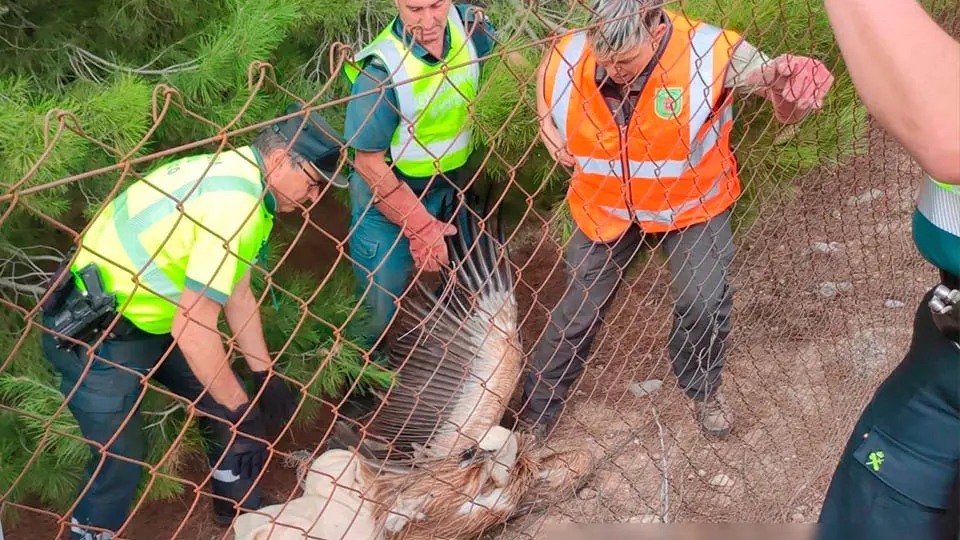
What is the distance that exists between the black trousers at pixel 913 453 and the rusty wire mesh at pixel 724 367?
808 millimetres

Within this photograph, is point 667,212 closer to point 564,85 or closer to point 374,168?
point 564,85

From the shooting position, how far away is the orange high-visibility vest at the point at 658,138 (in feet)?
7.33

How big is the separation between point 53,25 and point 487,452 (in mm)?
2072

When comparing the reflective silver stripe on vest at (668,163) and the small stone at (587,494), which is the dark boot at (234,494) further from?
the reflective silver stripe on vest at (668,163)

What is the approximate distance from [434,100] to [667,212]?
0.74 meters

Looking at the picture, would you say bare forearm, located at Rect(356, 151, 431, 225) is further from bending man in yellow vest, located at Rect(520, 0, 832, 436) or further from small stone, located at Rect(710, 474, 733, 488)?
small stone, located at Rect(710, 474, 733, 488)

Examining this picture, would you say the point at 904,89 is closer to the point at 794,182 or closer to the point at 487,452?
the point at 487,452

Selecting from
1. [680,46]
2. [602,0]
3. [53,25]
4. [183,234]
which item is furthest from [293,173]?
[53,25]

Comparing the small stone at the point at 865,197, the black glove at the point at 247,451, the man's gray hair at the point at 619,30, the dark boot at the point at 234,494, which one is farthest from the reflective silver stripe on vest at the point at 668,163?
the small stone at the point at 865,197

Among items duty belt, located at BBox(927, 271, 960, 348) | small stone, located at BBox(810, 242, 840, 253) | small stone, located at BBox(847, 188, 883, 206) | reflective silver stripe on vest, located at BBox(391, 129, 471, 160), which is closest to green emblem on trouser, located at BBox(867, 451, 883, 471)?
duty belt, located at BBox(927, 271, 960, 348)

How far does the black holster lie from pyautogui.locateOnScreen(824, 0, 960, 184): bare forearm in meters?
1.63

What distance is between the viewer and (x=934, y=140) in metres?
0.90

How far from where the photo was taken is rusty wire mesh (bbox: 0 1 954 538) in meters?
2.50

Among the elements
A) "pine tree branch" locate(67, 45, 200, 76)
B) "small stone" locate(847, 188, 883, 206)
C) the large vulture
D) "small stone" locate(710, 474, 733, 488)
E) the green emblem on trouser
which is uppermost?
the green emblem on trouser
